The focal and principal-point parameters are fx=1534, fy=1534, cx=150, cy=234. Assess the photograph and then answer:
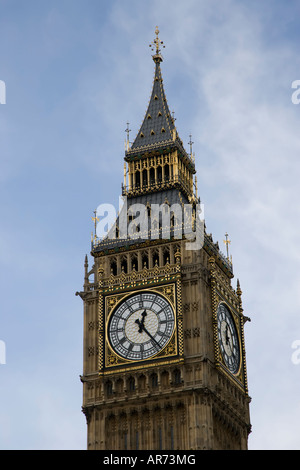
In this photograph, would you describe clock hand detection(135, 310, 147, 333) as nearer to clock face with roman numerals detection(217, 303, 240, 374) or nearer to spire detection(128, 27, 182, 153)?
clock face with roman numerals detection(217, 303, 240, 374)

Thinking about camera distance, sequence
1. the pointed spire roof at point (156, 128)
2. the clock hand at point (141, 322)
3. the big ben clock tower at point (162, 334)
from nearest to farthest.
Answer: the big ben clock tower at point (162, 334), the clock hand at point (141, 322), the pointed spire roof at point (156, 128)

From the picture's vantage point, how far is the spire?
371 ft

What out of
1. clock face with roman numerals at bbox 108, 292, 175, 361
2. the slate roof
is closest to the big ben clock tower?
clock face with roman numerals at bbox 108, 292, 175, 361

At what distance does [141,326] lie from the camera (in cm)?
→ 10294

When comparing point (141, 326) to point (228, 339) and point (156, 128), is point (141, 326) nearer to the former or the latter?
point (228, 339)

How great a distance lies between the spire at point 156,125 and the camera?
11312 cm

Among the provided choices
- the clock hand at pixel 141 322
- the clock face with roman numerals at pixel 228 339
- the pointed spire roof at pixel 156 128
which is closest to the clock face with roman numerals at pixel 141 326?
the clock hand at pixel 141 322

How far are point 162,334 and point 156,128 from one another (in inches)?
743

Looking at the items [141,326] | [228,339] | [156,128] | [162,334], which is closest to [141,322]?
[141,326]

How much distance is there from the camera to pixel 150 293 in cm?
10400

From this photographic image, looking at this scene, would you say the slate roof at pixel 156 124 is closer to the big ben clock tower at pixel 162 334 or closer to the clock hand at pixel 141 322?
the big ben clock tower at pixel 162 334

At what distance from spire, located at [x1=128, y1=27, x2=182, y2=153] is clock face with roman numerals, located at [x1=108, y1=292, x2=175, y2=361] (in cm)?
1411
